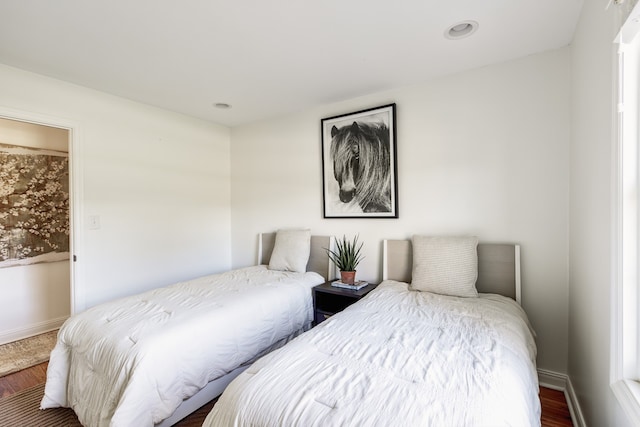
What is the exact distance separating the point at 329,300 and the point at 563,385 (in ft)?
5.83

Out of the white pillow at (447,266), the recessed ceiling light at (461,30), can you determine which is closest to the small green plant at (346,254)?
the white pillow at (447,266)

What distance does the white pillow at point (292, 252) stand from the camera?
2.97m

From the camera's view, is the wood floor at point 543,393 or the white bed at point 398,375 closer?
the white bed at point 398,375

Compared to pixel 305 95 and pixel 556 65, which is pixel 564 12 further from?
pixel 305 95

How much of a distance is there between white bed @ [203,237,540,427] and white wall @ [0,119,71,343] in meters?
3.39

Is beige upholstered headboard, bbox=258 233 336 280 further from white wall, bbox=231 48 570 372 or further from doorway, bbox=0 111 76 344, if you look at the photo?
doorway, bbox=0 111 76 344

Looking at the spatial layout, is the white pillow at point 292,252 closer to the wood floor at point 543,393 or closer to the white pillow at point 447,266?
the white pillow at point 447,266

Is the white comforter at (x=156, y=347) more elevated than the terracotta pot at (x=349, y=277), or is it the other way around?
the terracotta pot at (x=349, y=277)

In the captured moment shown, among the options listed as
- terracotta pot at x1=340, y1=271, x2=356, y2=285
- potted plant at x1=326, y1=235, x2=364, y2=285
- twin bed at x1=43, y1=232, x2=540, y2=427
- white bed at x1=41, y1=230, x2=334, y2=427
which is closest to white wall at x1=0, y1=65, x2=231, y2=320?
white bed at x1=41, y1=230, x2=334, y2=427

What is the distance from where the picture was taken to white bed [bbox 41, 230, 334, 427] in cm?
147

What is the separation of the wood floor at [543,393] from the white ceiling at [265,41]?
7.82ft

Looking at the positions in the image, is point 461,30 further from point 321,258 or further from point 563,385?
point 563,385

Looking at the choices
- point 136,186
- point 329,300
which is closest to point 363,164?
point 329,300

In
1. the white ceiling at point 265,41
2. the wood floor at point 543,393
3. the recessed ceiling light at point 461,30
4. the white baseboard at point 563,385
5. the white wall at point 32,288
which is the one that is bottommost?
the wood floor at point 543,393
